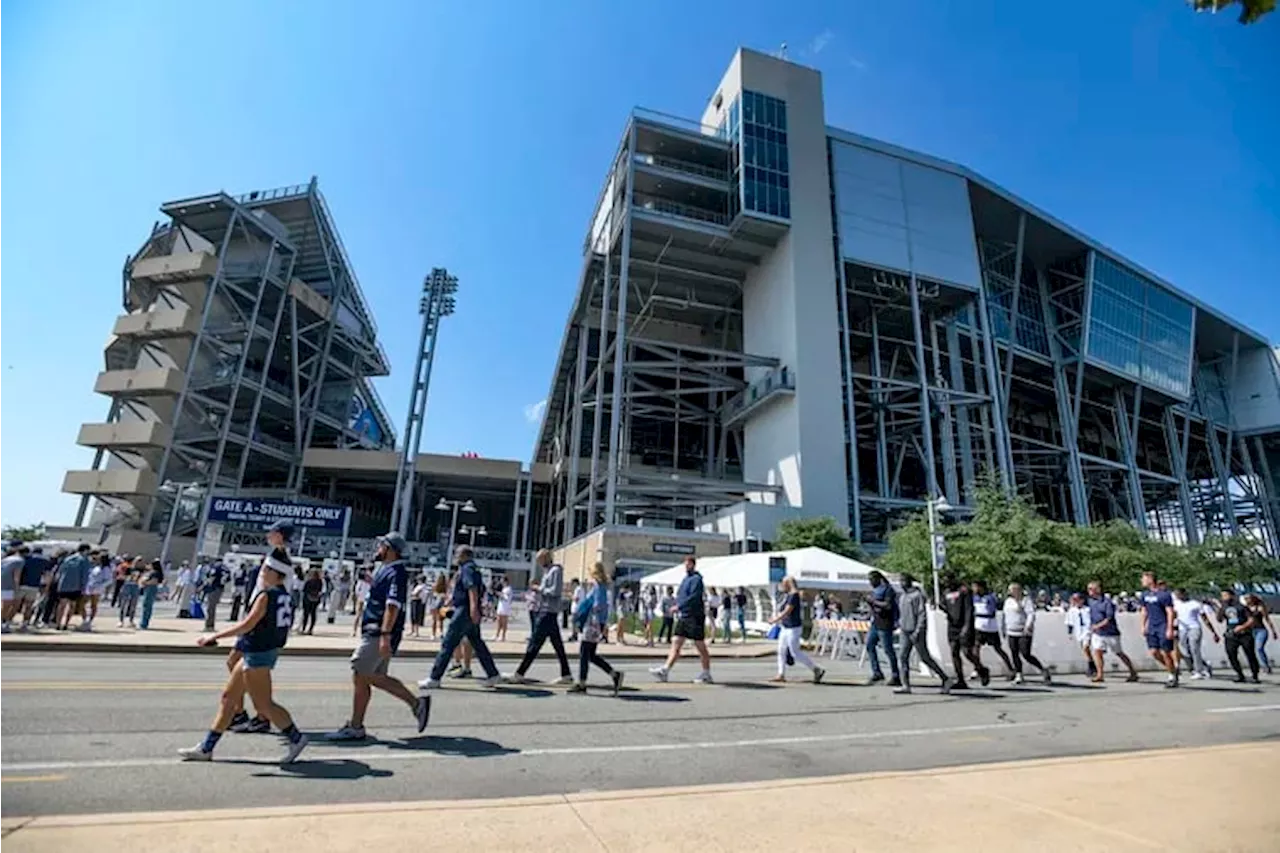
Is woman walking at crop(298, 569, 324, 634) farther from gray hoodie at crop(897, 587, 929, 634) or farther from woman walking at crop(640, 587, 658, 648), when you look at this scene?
gray hoodie at crop(897, 587, 929, 634)

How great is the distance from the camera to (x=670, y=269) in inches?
1901

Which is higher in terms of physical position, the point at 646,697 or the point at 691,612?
the point at 691,612

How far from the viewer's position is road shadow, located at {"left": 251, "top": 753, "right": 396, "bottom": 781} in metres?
4.56

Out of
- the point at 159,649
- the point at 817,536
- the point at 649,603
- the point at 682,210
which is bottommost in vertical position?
the point at 159,649

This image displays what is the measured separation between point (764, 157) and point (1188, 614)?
36.5m

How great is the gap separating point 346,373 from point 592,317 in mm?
26246

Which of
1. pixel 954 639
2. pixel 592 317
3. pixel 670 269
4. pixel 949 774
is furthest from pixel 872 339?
pixel 949 774

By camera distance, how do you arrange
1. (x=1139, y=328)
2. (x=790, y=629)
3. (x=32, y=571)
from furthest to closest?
(x=1139, y=328), (x=32, y=571), (x=790, y=629)

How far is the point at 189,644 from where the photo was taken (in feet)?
40.2

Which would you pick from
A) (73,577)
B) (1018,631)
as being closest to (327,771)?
(1018,631)

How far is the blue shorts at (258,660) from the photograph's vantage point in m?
4.98

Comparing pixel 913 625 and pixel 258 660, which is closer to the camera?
pixel 258 660

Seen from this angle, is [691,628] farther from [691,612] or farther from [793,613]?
[793,613]

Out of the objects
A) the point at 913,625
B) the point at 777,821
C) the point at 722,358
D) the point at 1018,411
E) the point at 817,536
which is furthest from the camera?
the point at 1018,411
